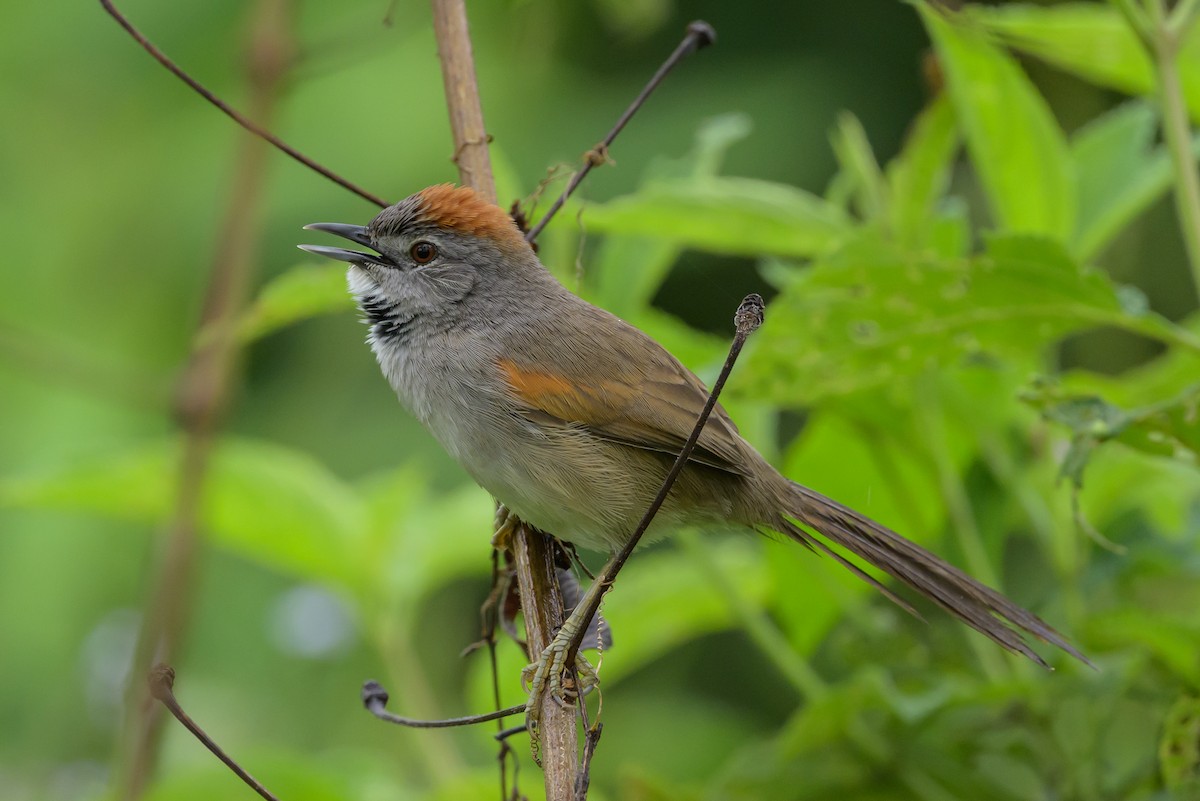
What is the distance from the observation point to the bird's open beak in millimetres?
3176

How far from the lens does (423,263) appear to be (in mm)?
3346

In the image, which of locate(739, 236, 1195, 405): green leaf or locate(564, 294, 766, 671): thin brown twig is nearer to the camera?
locate(564, 294, 766, 671): thin brown twig

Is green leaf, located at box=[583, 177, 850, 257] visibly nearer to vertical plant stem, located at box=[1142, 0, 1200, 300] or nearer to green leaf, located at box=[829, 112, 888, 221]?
green leaf, located at box=[829, 112, 888, 221]

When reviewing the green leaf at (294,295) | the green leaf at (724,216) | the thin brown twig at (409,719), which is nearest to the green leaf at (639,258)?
the green leaf at (724,216)

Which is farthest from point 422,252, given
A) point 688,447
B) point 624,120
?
point 688,447

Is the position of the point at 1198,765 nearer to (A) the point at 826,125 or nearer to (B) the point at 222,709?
(B) the point at 222,709

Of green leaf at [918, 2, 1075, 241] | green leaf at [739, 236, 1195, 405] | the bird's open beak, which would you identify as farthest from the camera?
the bird's open beak

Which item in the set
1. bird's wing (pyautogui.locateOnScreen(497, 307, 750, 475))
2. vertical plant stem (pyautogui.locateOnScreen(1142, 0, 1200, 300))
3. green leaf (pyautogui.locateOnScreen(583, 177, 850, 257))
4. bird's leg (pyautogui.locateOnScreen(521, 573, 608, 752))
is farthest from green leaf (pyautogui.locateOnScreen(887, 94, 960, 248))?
bird's leg (pyautogui.locateOnScreen(521, 573, 608, 752))

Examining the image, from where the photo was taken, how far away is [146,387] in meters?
2.59

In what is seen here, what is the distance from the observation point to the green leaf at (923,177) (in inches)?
117

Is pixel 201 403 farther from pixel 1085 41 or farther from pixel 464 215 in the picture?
pixel 1085 41

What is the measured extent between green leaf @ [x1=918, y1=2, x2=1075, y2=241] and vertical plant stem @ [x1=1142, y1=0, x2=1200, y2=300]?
293 mm

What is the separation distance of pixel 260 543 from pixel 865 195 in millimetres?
1698

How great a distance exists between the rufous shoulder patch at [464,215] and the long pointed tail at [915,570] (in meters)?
0.93
